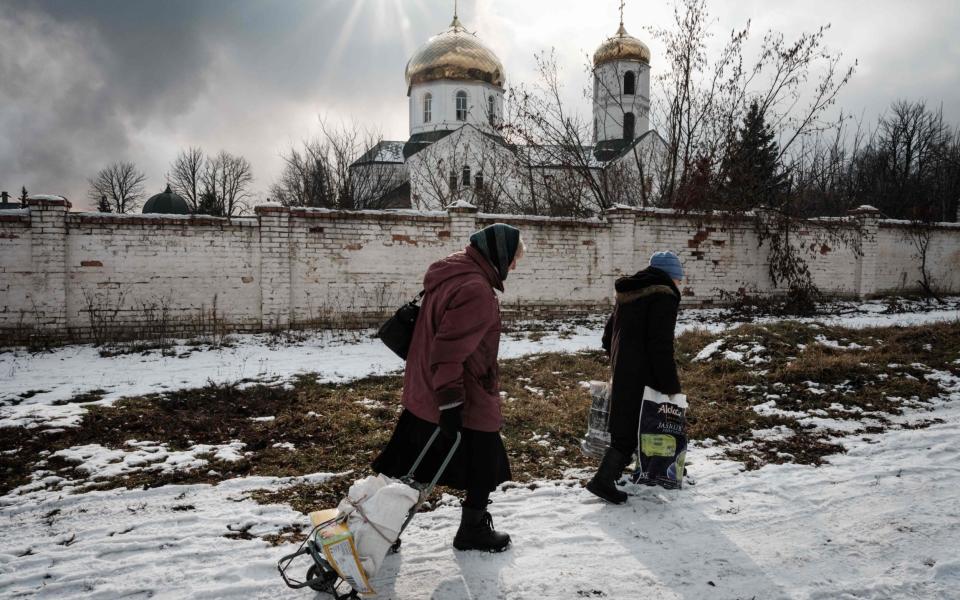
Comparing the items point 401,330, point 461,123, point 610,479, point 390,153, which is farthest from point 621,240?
point 390,153

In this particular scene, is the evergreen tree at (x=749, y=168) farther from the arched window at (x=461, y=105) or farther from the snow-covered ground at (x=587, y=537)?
the arched window at (x=461, y=105)

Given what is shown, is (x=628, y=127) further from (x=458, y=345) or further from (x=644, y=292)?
(x=458, y=345)

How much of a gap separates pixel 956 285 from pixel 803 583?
56.9 feet

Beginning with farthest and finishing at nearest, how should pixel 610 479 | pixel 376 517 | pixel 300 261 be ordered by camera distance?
pixel 300 261 → pixel 610 479 → pixel 376 517

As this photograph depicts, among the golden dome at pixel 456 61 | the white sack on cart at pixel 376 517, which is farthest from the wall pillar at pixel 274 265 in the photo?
the golden dome at pixel 456 61

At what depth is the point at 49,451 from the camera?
4.50 metres

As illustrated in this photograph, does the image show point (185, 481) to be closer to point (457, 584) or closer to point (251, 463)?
point (251, 463)

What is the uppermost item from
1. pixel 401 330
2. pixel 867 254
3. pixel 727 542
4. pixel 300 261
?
pixel 867 254

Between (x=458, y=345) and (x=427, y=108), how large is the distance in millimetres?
31093

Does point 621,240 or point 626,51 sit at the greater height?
point 626,51

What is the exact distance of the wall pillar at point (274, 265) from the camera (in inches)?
398

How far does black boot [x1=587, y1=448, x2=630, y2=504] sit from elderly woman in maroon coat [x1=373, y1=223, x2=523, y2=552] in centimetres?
90

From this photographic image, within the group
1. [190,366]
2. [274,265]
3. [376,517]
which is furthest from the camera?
[274,265]

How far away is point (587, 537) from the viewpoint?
124 inches
